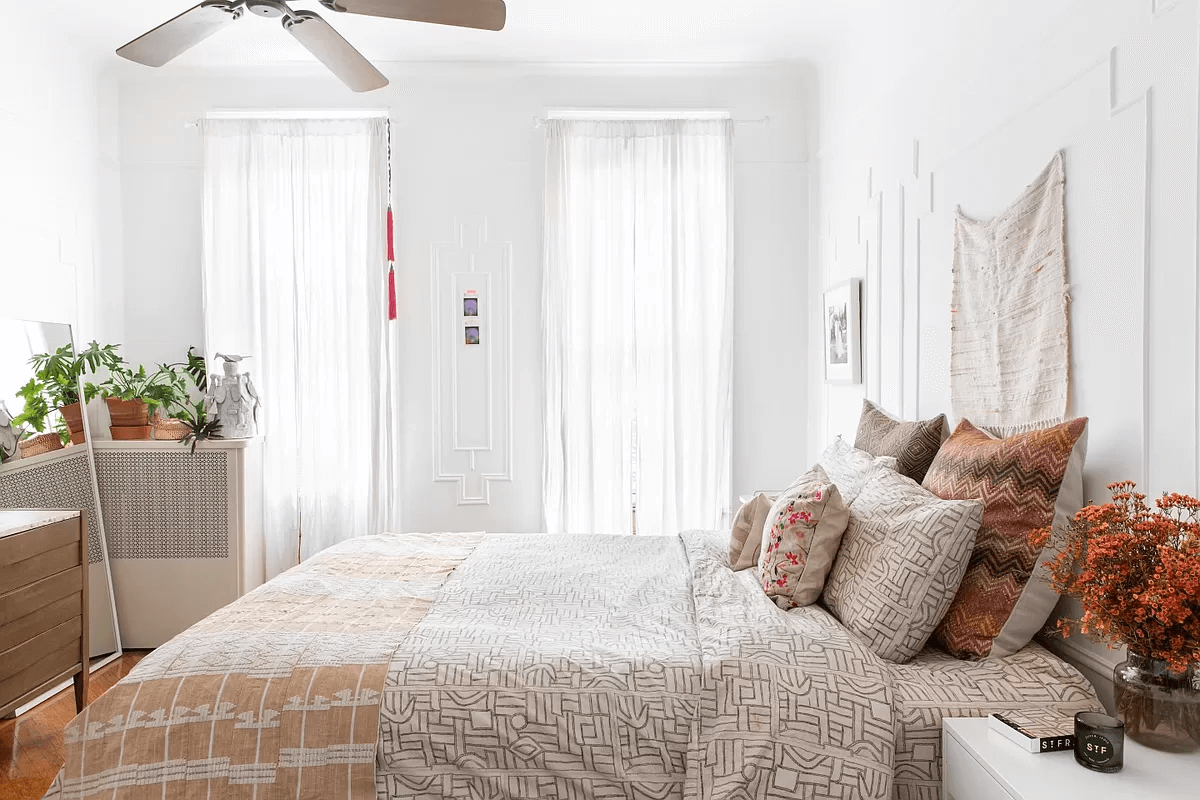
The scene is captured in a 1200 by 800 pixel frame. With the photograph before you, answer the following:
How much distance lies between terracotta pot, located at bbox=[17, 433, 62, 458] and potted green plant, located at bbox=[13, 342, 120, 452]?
0.06ft

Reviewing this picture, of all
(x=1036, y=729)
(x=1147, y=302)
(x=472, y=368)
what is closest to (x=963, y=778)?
(x=1036, y=729)

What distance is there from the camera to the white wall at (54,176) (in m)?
3.52

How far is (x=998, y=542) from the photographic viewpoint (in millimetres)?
1814

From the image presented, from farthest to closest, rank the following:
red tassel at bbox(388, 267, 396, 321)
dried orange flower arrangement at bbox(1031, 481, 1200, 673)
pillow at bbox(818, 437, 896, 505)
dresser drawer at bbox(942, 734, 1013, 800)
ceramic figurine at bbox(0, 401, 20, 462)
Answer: red tassel at bbox(388, 267, 396, 321) < ceramic figurine at bbox(0, 401, 20, 462) < pillow at bbox(818, 437, 896, 505) < dresser drawer at bbox(942, 734, 1013, 800) < dried orange flower arrangement at bbox(1031, 481, 1200, 673)

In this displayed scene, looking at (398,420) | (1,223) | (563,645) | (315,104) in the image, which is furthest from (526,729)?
(315,104)

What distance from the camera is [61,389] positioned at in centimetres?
343

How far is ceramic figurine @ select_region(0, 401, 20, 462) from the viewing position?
3.06 metres

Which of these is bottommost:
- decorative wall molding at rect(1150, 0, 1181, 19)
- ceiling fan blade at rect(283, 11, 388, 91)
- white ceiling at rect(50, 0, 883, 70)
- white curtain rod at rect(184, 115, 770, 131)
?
decorative wall molding at rect(1150, 0, 1181, 19)

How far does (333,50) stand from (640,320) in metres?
2.10

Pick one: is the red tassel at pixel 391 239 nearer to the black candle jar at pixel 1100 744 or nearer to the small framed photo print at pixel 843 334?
the small framed photo print at pixel 843 334

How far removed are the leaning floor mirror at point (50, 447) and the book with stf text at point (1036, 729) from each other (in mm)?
2953

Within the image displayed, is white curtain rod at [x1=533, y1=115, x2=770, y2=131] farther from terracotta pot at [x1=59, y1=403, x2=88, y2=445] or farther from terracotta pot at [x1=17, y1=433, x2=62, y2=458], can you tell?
terracotta pot at [x1=17, y1=433, x2=62, y2=458]

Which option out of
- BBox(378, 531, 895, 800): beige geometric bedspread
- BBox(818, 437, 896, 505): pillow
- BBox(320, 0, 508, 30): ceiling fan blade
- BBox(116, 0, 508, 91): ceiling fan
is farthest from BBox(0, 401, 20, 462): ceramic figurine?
BBox(818, 437, 896, 505): pillow

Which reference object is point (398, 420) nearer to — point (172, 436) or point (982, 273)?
point (172, 436)
